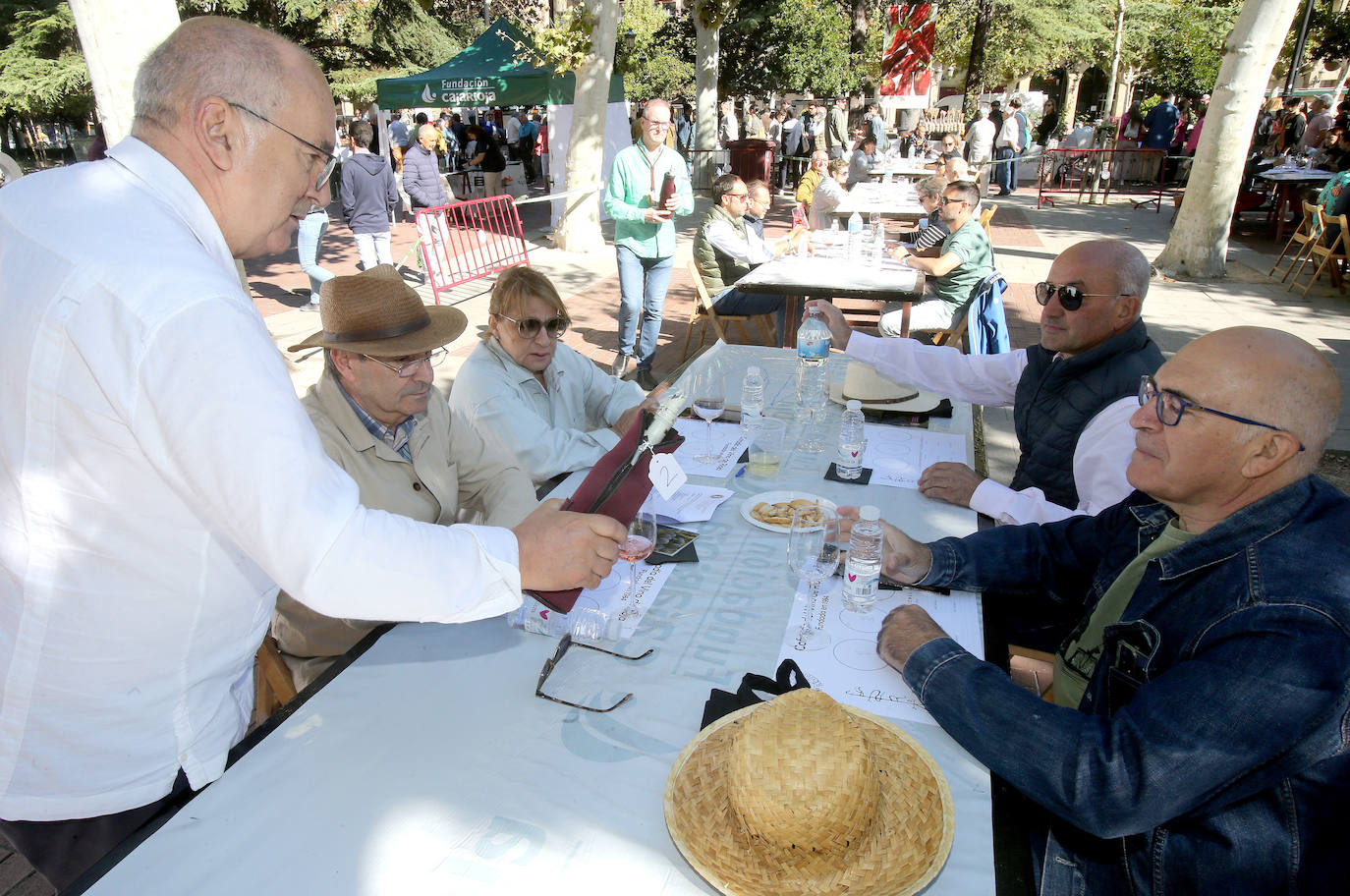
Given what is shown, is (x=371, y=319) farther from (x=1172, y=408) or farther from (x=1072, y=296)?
(x=1072, y=296)

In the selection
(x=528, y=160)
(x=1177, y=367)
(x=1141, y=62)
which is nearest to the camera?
(x=1177, y=367)

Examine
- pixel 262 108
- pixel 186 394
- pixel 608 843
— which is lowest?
pixel 608 843

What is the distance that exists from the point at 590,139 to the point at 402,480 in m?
10.3

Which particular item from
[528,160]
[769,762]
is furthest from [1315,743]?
[528,160]

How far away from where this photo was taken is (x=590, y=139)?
11609mm

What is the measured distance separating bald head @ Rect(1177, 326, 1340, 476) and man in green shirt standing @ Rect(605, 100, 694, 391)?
543cm

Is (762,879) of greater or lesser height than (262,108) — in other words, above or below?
Answer: below

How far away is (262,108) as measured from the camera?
1323mm

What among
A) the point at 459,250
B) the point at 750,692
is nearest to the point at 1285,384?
the point at 750,692

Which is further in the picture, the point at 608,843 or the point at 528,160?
the point at 528,160

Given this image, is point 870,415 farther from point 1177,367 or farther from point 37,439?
point 37,439

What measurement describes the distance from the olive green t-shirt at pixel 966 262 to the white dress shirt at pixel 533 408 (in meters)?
4.24

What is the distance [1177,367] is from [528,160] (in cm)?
2375

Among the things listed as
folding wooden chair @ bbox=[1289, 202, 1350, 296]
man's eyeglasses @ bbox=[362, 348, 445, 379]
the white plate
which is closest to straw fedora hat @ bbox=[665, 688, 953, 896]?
the white plate
